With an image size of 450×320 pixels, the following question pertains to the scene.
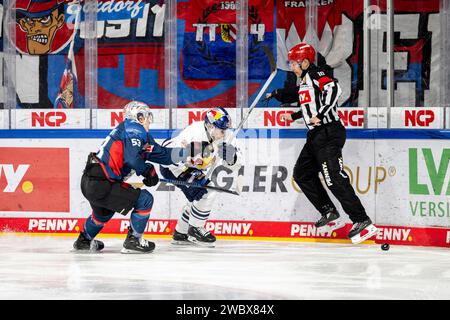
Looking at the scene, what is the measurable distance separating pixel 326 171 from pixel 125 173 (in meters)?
1.46

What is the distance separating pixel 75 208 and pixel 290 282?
2.76 metres

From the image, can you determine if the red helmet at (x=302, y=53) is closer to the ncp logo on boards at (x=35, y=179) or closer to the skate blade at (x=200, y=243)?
the skate blade at (x=200, y=243)

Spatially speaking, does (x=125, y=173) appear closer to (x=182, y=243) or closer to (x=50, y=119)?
(x=182, y=243)

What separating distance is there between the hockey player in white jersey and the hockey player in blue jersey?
349mm

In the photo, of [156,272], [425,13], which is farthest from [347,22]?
[156,272]

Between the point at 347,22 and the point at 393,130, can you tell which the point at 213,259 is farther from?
the point at 347,22

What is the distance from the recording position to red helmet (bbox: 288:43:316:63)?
24.6 feet

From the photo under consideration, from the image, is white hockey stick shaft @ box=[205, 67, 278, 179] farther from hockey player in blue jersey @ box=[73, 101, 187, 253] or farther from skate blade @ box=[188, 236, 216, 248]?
hockey player in blue jersey @ box=[73, 101, 187, 253]

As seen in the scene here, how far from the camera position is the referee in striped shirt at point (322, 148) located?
→ 7.29 meters

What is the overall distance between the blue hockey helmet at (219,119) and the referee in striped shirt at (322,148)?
1.58ft

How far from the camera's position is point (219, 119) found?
7281 mm

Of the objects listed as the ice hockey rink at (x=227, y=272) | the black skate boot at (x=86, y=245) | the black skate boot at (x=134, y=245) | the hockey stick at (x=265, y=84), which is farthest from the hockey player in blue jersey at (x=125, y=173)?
the hockey stick at (x=265, y=84)

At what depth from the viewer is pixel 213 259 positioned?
6832 mm

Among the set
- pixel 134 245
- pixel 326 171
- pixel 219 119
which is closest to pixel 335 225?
pixel 326 171
